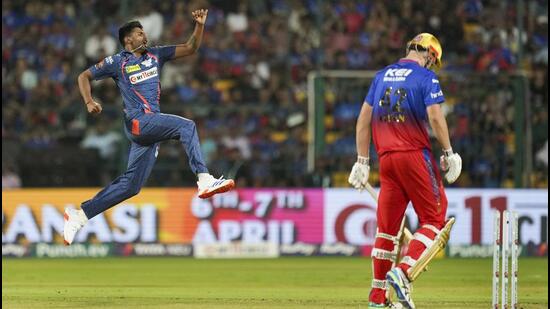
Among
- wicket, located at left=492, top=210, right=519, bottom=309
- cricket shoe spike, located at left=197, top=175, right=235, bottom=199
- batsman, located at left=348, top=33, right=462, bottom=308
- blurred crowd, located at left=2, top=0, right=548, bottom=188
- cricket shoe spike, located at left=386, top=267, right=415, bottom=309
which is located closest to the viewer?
cricket shoe spike, located at left=386, top=267, right=415, bottom=309

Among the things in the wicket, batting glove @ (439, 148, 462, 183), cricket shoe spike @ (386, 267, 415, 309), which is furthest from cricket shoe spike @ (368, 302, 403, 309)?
batting glove @ (439, 148, 462, 183)

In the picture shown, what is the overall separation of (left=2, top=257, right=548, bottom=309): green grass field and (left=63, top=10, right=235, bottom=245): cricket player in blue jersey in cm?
105

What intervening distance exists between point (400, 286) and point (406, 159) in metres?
1.05

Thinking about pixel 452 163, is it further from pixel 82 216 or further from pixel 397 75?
pixel 82 216

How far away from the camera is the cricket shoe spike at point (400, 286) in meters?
9.14

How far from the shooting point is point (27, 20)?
76.6 ft

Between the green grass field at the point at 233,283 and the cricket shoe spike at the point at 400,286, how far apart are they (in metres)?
1.76

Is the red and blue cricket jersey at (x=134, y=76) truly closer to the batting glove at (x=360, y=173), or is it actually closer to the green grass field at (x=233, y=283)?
the green grass field at (x=233, y=283)

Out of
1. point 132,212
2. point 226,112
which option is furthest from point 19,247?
point 226,112

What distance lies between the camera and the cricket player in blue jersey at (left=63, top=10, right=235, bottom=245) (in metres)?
11.4

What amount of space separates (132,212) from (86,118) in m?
2.66

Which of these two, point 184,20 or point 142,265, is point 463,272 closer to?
point 142,265

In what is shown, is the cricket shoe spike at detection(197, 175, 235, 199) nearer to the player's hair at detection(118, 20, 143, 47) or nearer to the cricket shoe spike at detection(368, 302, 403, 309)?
the player's hair at detection(118, 20, 143, 47)

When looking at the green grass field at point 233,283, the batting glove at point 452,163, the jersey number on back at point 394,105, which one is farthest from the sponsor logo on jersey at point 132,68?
the batting glove at point 452,163
